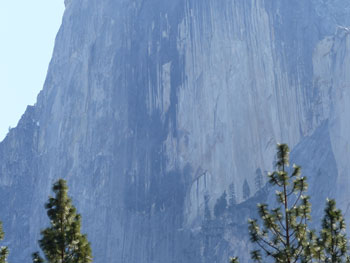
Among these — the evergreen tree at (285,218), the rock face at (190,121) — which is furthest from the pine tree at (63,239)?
the rock face at (190,121)

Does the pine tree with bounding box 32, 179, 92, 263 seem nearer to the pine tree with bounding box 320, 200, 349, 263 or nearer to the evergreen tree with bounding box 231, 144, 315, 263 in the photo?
the evergreen tree with bounding box 231, 144, 315, 263

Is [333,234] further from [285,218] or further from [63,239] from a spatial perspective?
[63,239]

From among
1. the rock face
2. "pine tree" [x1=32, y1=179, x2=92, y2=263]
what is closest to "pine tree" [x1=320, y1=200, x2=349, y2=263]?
"pine tree" [x1=32, y1=179, x2=92, y2=263]

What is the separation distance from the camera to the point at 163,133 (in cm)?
8369

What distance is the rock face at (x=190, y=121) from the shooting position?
246ft

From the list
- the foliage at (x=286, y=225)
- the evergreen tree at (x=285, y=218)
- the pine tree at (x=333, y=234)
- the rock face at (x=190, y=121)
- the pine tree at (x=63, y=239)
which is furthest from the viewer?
the rock face at (x=190, y=121)

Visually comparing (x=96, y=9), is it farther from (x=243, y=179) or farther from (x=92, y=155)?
(x=243, y=179)

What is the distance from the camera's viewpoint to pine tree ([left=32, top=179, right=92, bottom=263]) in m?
21.5

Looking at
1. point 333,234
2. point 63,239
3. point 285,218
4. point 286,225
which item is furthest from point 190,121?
point 63,239

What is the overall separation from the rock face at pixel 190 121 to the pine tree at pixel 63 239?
47172 mm

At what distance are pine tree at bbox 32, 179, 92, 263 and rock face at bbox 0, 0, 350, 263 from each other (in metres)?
47.2

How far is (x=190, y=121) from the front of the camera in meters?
81.3

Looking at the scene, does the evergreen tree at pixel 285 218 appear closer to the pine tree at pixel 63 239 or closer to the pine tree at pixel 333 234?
the pine tree at pixel 333 234

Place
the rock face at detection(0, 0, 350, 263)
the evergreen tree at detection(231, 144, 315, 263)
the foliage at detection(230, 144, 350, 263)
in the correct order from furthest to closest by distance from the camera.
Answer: the rock face at detection(0, 0, 350, 263) < the evergreen tree at detection(231, 144, 315, 263) < the foliage at detection(230, 144, 350, 263)
